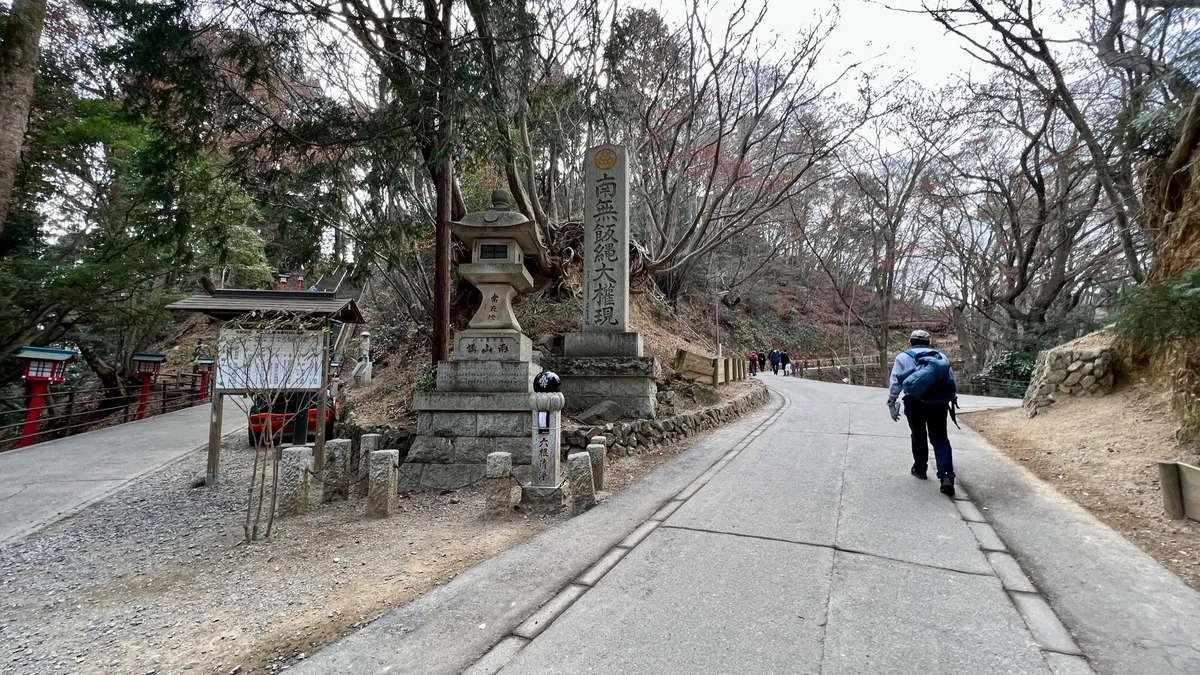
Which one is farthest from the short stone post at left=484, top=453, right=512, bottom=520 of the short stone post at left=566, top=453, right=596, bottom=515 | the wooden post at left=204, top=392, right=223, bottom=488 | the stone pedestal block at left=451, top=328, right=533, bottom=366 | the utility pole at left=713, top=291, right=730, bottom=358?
the utility pole at left=713, top=291, right=730, bottom=358

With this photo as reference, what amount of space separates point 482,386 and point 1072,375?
912cm

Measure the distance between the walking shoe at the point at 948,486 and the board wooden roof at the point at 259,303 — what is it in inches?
317

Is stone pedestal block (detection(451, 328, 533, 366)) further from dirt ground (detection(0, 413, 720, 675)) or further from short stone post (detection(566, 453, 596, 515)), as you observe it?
short stone post (detection(566, 453, 596, 515))

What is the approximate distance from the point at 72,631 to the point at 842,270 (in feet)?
123

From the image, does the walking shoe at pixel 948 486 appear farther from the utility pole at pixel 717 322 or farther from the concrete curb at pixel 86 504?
the utility pole at pixel 717 322

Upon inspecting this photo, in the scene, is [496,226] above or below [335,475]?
above

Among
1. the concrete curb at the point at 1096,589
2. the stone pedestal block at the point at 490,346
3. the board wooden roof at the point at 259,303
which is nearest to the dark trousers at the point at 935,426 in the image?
the concrete curb at the point at 1096,589

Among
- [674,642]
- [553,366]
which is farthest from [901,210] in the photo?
[674,642]

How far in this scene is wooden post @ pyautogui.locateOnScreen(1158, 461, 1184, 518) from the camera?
13.9 feet

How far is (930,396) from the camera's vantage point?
210 inches

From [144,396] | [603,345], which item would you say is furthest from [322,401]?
[144,396]

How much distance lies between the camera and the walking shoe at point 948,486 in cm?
524

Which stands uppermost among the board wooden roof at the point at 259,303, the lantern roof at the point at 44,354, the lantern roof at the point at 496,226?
the lantern roof at the point at 496,226

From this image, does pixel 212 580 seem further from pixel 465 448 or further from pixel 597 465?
pixel 597 465
